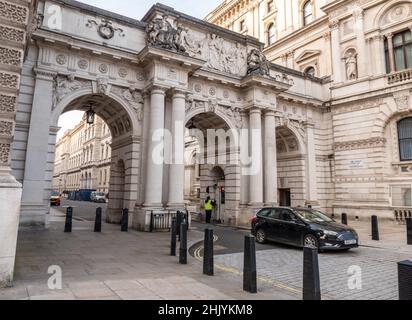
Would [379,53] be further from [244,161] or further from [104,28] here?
[104,28]

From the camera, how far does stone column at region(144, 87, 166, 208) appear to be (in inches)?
577

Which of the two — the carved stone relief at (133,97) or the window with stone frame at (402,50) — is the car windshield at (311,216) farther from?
the window with stone frame at (402,50)

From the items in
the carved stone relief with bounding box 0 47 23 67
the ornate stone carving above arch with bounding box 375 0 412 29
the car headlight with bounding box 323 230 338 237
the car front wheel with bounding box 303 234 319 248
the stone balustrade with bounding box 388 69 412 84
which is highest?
the ornate stone carving above arch with bounding box 375 0 412 29

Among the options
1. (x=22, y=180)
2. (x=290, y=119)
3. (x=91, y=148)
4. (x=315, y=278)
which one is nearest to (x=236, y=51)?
(x=290, y=119)

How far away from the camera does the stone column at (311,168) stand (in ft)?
74.8

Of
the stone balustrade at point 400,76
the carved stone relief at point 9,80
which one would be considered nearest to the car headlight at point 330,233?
the carved stone relief at point 9,80

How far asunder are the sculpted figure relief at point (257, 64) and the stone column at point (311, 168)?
20.6ft

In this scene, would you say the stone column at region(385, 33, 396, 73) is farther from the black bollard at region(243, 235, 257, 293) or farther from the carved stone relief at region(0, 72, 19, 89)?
the carved stone relief at region(0, 72, 19, 89)

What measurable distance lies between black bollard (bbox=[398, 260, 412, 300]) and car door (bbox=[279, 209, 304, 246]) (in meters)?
6.48

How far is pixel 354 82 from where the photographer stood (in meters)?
22.2

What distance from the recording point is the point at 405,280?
3.89m

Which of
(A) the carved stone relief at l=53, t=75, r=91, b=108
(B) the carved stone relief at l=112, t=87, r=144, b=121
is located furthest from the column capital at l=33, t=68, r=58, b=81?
(B) the carved stone relief at l=112, t=87, r=144, b=121

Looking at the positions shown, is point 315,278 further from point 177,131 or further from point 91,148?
point 91,148
